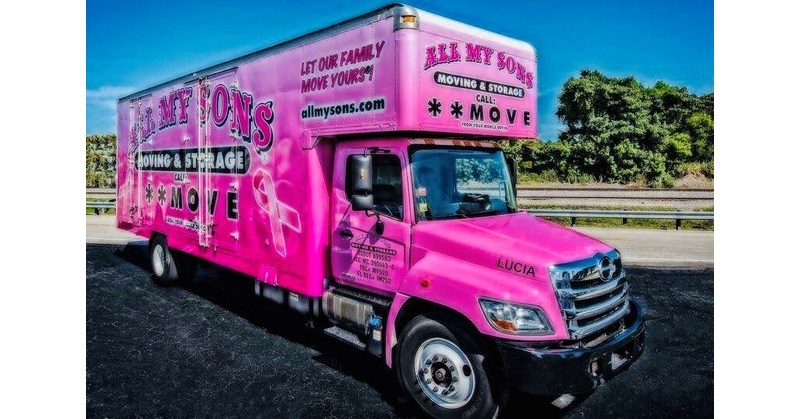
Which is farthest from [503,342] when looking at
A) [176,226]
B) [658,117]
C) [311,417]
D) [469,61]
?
[658,117]

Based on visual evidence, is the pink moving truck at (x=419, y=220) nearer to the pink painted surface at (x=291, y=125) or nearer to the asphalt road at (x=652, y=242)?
the pink painted surface at (x=291, y=125)

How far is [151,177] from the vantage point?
32.3 feet

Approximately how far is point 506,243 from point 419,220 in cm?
91

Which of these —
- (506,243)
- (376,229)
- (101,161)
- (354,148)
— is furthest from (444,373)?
(101,161)

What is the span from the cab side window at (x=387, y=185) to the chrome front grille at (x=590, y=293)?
1711 mm

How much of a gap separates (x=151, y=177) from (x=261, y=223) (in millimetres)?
4161

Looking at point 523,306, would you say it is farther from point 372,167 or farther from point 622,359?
point 372,167

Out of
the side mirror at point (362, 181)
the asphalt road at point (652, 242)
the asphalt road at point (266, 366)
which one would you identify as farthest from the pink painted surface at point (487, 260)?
the asphalt road at point (652, 242)

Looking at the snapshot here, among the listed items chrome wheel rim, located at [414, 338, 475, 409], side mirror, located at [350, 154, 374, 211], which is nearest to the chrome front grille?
chrome wheel rim, located at [414, 338, 475, 409]

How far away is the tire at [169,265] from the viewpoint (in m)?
9.59

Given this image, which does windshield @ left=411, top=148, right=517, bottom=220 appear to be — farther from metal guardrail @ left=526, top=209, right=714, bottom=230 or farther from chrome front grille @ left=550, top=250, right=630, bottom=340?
metal guardrail @ left=526, top=209, right=714, bottom=230

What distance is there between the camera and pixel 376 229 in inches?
211

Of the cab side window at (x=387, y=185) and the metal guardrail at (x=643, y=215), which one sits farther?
the metal guardrail at (x=643, y=215)

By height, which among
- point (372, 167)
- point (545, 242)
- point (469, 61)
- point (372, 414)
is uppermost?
point (469, 61)
